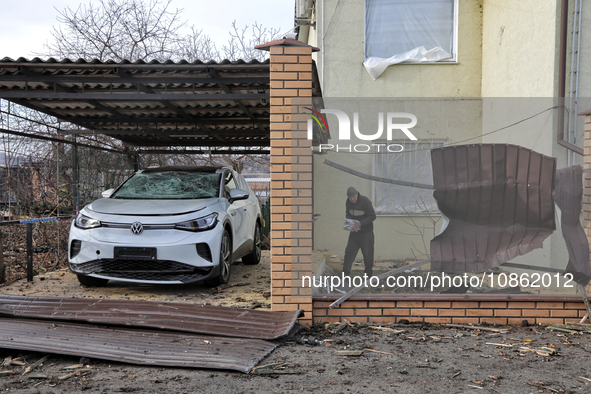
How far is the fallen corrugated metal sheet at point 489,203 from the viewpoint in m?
4.84

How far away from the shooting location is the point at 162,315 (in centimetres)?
480

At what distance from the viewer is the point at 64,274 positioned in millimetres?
7617

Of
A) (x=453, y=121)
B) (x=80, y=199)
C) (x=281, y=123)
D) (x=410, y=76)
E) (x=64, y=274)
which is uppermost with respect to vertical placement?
(x=410, y=76)

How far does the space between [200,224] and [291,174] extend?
1857 mm

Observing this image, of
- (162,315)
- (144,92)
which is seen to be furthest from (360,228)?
(144,92)

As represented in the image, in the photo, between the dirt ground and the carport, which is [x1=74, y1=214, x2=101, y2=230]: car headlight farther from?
the dirt ground

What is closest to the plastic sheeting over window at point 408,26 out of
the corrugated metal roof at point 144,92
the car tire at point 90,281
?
the corrugated metal roof at point 144,92

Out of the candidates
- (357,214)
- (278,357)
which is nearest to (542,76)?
(357,214)

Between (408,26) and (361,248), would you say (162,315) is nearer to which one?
(361,248)

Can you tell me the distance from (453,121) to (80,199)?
26.2 ft

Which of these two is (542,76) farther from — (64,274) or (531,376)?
(64,274)

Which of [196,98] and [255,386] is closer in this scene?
[255,386]

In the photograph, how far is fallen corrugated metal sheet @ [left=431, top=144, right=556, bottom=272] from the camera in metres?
4.84

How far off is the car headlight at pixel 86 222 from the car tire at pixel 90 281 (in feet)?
2.32
